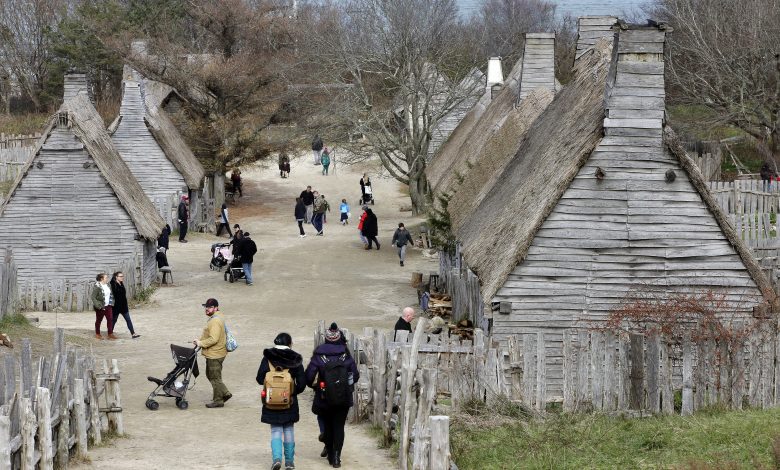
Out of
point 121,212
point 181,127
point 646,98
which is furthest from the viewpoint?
point 181,127

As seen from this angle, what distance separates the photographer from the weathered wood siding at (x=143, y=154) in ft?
161

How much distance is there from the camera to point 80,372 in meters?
15.5

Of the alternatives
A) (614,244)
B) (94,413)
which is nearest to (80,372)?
(94,413)

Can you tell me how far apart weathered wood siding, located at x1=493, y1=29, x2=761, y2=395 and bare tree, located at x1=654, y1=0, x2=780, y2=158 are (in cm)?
3167

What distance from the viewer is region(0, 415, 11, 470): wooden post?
12.5m

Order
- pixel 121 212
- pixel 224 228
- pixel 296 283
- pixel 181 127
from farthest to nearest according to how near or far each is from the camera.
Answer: pixel 181 127, pixel 224 228, pixel 296 283, pixel 121 212

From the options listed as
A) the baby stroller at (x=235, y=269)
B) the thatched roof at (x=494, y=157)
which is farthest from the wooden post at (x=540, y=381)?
the baby stroller at (x=235, y=269)

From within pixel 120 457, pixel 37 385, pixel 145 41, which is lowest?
pixel 120 457

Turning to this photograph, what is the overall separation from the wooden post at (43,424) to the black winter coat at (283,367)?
224 cm

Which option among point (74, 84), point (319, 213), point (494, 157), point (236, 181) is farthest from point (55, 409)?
point (236, 181)

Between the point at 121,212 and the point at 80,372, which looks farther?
the point at 121,212

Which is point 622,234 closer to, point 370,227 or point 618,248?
point 618,248

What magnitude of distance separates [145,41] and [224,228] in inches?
480

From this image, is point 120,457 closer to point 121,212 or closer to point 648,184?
point 648,184
